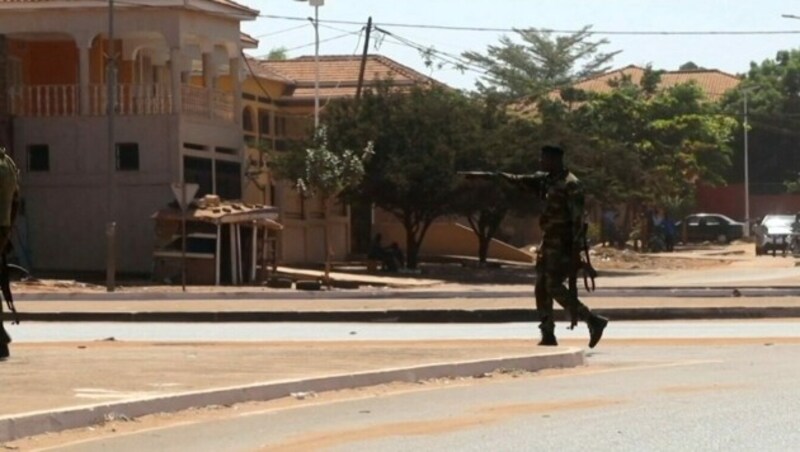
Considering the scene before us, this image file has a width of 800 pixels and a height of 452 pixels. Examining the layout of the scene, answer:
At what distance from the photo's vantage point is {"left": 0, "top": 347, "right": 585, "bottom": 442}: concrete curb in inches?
462

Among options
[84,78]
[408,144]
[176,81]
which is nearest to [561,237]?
[176,81]

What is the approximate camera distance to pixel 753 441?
1110 cm

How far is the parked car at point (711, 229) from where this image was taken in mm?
89125

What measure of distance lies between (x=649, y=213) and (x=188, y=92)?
30.9m

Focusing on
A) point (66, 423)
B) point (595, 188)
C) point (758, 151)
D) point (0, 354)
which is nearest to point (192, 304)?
point (0, 354)

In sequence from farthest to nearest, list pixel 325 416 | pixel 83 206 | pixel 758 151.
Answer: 1. pixel 758 151
2. pixel 83 206
3. pixel 325 416

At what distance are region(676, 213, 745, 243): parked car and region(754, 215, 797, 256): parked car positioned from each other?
15638 mm

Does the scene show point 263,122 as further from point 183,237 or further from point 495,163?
point 183,237

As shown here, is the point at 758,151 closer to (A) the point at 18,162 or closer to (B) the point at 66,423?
(A) the point at 18,162

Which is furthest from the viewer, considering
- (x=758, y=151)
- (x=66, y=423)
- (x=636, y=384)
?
(x=758, y=151)

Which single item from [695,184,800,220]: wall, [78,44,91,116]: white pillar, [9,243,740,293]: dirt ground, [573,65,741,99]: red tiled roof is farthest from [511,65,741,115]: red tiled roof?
[78,44,91,116]: white pillar

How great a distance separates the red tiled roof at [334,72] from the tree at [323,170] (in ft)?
43.8

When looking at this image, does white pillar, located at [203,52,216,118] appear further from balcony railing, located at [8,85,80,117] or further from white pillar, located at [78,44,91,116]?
balcony railing, located at [8,85,80,117]

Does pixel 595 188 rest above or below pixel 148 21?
below
